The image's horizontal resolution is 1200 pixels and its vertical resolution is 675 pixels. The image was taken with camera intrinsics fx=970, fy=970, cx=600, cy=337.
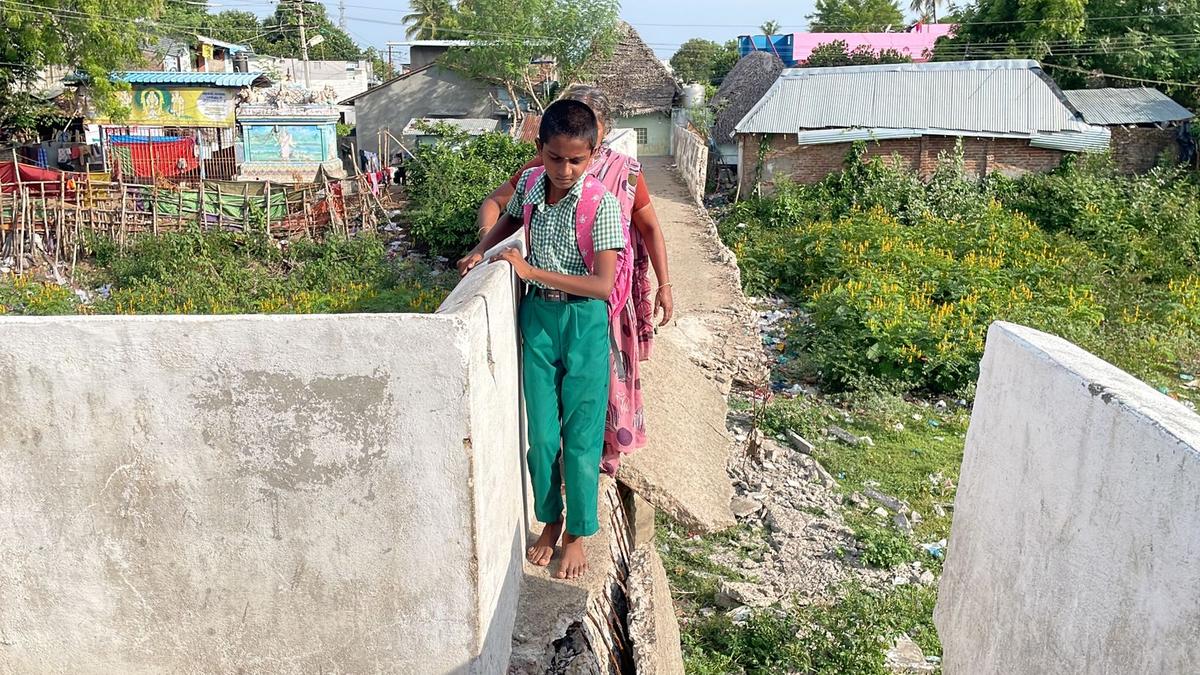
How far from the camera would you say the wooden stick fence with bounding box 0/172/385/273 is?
49.3ft

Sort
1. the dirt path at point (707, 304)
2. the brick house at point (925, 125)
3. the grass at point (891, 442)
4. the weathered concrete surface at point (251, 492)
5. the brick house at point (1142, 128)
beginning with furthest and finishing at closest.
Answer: the brick house at point (1142, 128) < the brick house at point (925, 125) < the grass at point (891, 442) < the dirt path at point (707, 304) < the weathered concrete surface at point (251, 492)

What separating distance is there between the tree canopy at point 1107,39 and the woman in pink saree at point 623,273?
67.6 ft

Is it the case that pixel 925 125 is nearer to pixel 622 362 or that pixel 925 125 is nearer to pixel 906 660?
pixel 906 660

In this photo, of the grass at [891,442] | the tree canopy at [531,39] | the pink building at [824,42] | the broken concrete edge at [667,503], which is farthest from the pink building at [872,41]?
the broken concrete edge at [667,503]

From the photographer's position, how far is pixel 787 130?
57.9 feet

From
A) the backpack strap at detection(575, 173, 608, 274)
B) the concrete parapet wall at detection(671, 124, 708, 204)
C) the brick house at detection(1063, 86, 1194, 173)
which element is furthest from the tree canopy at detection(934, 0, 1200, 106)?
the backpack strap at detection(575, 173, 608, 274)

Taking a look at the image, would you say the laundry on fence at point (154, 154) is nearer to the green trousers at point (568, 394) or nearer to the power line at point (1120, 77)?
the power line at point (1120, 77)

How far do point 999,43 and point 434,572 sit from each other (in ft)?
77.0

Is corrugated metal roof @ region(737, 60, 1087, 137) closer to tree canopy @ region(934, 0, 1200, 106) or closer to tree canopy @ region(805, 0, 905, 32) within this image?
tree canopy @ region(934, 0, 1200, 106)

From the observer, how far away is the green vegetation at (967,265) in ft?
29.8

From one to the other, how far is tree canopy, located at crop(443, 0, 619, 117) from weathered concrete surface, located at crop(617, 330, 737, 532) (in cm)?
2215

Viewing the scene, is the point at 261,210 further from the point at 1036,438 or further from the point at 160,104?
the point at 1036,438

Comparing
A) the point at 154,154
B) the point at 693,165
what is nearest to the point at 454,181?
the point at 693,165

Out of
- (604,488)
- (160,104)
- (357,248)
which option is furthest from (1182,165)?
(160,104)
